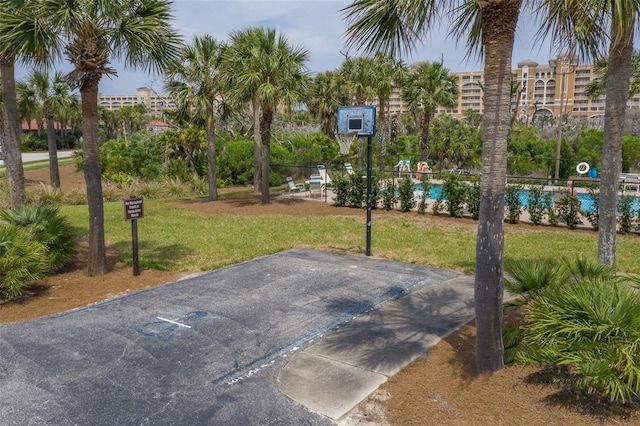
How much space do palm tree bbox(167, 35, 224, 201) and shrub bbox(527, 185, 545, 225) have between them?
10320mm

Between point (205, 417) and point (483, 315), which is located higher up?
point (483, 315)

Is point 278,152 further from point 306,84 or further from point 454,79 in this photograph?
point 454,79

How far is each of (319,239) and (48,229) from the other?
5.75 m

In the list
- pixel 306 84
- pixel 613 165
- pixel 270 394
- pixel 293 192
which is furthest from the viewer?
pixel 293 192

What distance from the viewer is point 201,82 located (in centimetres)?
1788

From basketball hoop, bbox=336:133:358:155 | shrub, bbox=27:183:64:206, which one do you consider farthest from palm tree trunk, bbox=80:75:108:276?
basketball hoop, bbox=336:133:358:155

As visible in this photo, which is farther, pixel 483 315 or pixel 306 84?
pixel 306 84

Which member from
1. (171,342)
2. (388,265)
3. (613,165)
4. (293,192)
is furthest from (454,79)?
(171,342)

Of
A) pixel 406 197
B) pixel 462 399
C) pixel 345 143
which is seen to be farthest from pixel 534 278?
pixel 345 143

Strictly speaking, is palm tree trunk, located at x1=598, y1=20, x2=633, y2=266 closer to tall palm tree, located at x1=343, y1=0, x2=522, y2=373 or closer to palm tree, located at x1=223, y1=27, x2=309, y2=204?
tall palm tree, located at x1=343, y1=0, x2=522, y2=373

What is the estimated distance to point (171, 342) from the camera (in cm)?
589

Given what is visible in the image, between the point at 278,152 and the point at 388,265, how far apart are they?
17.2 meters

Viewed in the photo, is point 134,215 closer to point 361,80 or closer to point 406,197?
point 406,197

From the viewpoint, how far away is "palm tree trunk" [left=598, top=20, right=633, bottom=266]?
614 centimetres
